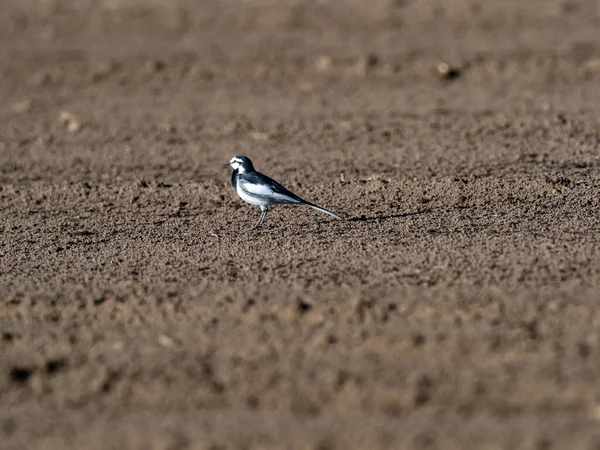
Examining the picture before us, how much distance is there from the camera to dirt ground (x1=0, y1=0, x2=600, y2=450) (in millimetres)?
5922

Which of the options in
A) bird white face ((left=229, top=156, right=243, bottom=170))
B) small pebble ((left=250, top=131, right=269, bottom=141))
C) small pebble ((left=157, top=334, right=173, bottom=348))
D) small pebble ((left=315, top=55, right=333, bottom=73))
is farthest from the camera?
small pebble ((left=315, top=55, right=333, bottom=73))

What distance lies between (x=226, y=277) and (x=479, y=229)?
7.79 ft

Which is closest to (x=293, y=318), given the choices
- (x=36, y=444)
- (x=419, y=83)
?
(x=36, y=444)

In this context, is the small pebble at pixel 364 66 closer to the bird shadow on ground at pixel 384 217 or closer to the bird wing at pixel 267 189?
the bird shadow on ground at pixel 384 217

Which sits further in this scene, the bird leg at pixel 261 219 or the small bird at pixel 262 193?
the bird leg at pixel 261 219

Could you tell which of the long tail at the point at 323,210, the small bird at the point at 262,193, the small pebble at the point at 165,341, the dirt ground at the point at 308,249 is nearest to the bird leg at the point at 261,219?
the small bird at the point at 262,193

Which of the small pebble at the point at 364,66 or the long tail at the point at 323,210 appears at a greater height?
the small pebble at the point at 364,66

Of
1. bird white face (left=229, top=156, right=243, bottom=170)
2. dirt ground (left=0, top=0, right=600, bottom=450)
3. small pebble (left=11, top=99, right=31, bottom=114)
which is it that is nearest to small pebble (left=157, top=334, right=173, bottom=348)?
dirt ground (left=0, top=0, right=600, bottom=450)

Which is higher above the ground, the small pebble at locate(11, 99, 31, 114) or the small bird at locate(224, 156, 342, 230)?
the small pebble at locate(11, 99, 31, 114)

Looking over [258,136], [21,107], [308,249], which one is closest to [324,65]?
[258,136]

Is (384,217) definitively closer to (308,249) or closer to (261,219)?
(261,219)

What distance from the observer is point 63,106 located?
16.1 m

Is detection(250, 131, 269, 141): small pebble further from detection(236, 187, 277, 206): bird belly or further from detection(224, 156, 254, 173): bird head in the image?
detection(236, 187, 277, 206): bird belly

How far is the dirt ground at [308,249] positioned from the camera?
5.92 meters
